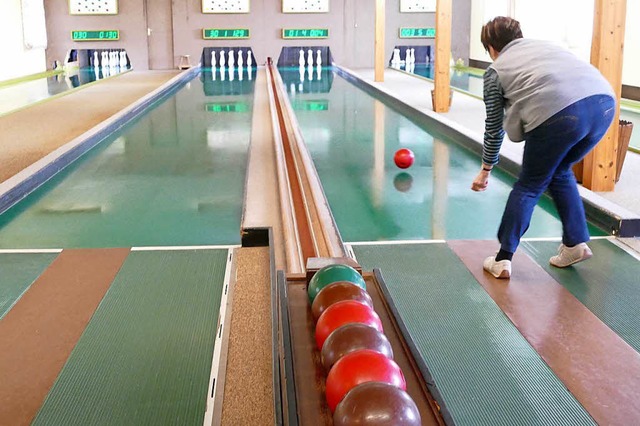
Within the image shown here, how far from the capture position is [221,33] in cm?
1420

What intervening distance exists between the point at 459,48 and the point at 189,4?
5.66 meters

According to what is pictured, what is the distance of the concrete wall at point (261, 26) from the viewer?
14039mm

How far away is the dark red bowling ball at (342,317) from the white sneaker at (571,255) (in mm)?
1169

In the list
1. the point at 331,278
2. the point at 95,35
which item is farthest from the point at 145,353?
the point at 95,35

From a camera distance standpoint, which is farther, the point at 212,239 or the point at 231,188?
the point at 231,188

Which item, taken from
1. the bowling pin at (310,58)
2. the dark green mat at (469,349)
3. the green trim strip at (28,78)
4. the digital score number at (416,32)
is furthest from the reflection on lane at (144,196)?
the digital score number at (416,32)

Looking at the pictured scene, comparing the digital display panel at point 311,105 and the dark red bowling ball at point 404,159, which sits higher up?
Answer: the digital display panel at point 311,105

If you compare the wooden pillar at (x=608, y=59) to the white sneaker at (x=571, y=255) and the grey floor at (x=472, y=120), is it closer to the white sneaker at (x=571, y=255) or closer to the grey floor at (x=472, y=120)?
the grey floor at (x=472, y=120)

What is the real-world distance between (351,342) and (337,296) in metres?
0.26

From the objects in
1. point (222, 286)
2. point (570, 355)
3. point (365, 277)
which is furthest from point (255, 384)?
point (570, 355)

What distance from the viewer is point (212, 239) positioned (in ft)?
9.53

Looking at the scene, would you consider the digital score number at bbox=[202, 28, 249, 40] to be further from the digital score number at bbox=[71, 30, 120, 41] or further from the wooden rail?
the wooden rail

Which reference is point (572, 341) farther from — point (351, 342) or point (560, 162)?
point (351, 342)

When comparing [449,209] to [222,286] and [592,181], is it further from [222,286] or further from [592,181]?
[222,286]
